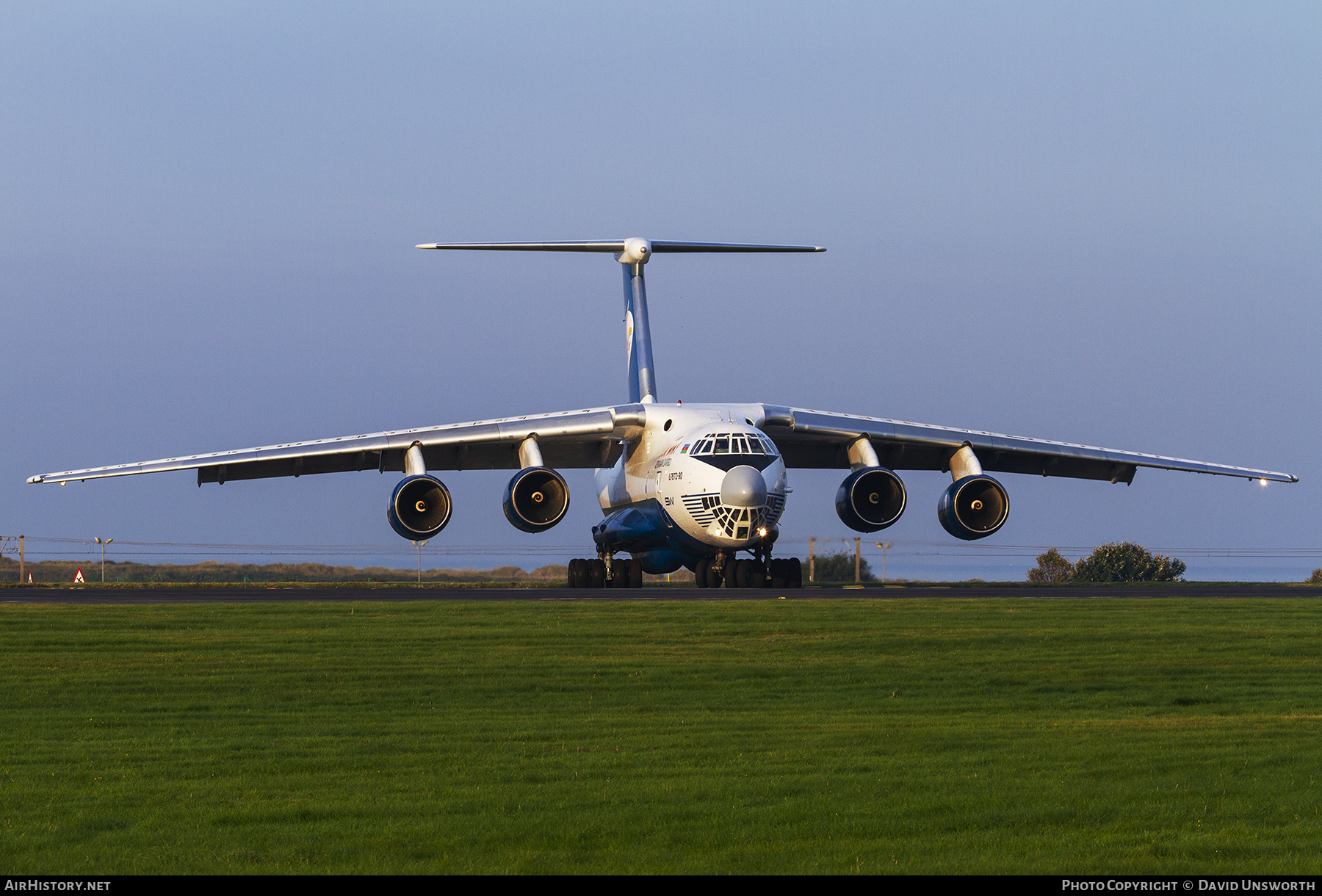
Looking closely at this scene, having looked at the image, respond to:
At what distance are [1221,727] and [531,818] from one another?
19.1 ft

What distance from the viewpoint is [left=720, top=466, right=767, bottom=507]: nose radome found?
24.6 m

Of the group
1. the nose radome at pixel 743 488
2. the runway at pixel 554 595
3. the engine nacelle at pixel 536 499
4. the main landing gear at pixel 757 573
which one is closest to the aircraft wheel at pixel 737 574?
the main landing gear at pixel 757 573

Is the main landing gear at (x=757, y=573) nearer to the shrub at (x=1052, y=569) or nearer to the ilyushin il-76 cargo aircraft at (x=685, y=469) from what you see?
the ilyushin il-76 cargo aircraft at (x=685, y=469)

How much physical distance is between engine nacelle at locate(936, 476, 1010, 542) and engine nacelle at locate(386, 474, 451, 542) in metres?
9.61

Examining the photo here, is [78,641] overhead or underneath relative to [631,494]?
underneath

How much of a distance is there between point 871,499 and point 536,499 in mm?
6558

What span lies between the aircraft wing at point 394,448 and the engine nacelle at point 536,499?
6.43ft

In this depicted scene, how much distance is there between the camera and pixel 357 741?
9.52 meters

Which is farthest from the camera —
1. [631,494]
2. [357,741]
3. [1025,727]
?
[631,494]

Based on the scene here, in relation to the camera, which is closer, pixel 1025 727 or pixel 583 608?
pixel 1025 727
